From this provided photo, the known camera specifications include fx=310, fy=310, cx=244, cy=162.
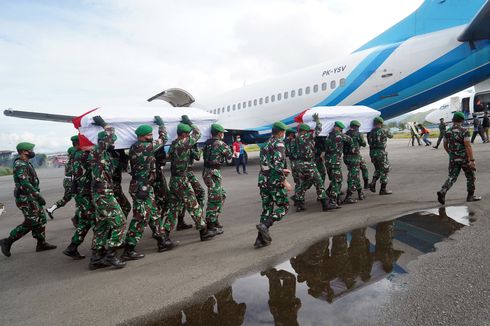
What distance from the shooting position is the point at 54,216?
7652mm

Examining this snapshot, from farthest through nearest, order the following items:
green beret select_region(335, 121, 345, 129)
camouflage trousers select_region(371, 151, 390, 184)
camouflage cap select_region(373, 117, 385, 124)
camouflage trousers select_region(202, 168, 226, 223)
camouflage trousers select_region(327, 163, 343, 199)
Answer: camouflage cap select_region(373, 117, 385, 124), camouflage trousers select_region(371, 151, 390, 184), green beret select_region(335, 121, 345, 129), camouflage trousers select_region(327, 163, 343, 199), camouflage trousers select_region(202, 168, 226, 223)

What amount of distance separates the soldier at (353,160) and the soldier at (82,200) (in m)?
4.98

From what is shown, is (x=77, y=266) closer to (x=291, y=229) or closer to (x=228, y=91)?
(x=291, y=229)

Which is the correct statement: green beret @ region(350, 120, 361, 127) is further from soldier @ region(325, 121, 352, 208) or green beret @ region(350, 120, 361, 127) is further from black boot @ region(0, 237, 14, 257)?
black boot @ region(0, 237, 14, 257)

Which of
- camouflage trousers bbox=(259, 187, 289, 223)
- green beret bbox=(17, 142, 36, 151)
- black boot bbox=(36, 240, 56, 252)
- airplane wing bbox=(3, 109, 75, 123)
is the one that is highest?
airplane wing bbox=(3, 109, 75, 123)

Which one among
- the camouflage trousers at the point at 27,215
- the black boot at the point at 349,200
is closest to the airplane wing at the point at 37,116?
the camouflage trousers at the point at 27,215

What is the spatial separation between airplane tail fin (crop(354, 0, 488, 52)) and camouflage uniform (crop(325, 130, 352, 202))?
653 centimetres

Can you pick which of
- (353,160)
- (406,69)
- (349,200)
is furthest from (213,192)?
(406,69)

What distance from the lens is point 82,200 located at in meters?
4.55

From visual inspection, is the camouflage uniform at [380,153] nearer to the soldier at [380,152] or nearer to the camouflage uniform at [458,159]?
the soldier at [380,152]

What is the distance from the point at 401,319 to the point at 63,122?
17596 millimetres

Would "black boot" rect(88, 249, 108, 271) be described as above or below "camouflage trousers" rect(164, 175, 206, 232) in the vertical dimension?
below

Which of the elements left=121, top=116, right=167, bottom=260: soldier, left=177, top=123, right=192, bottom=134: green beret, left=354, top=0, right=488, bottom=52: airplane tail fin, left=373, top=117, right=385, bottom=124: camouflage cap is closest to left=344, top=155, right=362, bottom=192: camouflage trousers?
left=373, top=117, right=385, bottom=124: camouflage cap

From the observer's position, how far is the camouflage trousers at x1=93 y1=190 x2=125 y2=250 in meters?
4.05
